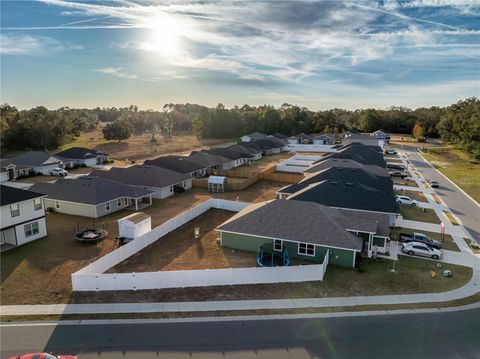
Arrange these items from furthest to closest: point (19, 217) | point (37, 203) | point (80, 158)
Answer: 1. point (80, 158)
2. point (37, 203)
3. point (19, 217)

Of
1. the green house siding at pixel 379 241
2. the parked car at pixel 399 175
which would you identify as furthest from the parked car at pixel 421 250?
the parked car at pixel 399 175

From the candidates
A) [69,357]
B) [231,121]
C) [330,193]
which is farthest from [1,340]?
[231,121]

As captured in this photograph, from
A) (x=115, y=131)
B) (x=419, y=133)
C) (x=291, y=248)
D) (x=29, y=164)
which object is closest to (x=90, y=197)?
(x=291, y=248)

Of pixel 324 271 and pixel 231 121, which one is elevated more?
pixel 231 121

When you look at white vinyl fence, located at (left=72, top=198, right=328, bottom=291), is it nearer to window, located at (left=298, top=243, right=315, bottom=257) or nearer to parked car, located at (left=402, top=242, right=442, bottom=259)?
window, located at (left=298, top=243, right=315, bottom=257)

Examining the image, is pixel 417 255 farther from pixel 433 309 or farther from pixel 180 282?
pixel 180 282

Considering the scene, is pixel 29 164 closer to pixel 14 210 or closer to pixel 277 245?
pixel 14 210

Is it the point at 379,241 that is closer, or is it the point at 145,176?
the point at 379,241
